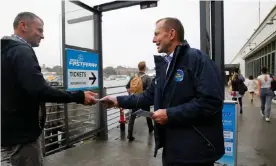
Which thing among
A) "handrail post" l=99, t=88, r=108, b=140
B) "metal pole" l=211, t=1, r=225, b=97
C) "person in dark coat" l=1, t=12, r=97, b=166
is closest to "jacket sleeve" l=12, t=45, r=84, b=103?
"person in dark coat" l=1, t=12, r=97, b=166

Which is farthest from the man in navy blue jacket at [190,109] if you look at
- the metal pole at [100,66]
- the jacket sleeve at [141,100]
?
the metal pole at [100,66]

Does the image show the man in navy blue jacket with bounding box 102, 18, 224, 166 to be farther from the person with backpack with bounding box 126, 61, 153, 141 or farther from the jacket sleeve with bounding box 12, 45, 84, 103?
the person with backpack with bounding box 126, 61, 153, 141

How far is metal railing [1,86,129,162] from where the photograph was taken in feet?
16.4

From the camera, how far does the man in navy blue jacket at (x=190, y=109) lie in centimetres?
171

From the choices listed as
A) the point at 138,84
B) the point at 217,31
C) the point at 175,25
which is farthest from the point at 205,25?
A: the point at 138,84

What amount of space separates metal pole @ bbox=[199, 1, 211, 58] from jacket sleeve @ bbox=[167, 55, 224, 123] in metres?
1.86

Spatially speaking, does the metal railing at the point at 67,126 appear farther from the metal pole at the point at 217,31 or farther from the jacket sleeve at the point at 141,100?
the metal pole at the point at 217,31

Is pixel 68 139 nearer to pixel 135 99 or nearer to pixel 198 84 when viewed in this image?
pixel 135 99

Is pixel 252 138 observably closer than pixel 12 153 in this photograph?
No

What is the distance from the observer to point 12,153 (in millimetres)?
1929

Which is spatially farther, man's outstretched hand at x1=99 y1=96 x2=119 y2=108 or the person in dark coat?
man's outstretched hand at x1=99 y1=96 x2=119 y2=108

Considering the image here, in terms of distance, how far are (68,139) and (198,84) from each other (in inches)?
164

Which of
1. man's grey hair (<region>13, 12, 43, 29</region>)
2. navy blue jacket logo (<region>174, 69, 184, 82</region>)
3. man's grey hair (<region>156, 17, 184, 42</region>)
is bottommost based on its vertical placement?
navy blue jacket logo (<region>174, 69, 184, 82</region>)

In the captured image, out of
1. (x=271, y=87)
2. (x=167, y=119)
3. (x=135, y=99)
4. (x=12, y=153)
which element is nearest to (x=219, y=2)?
(x=135, y=99)
